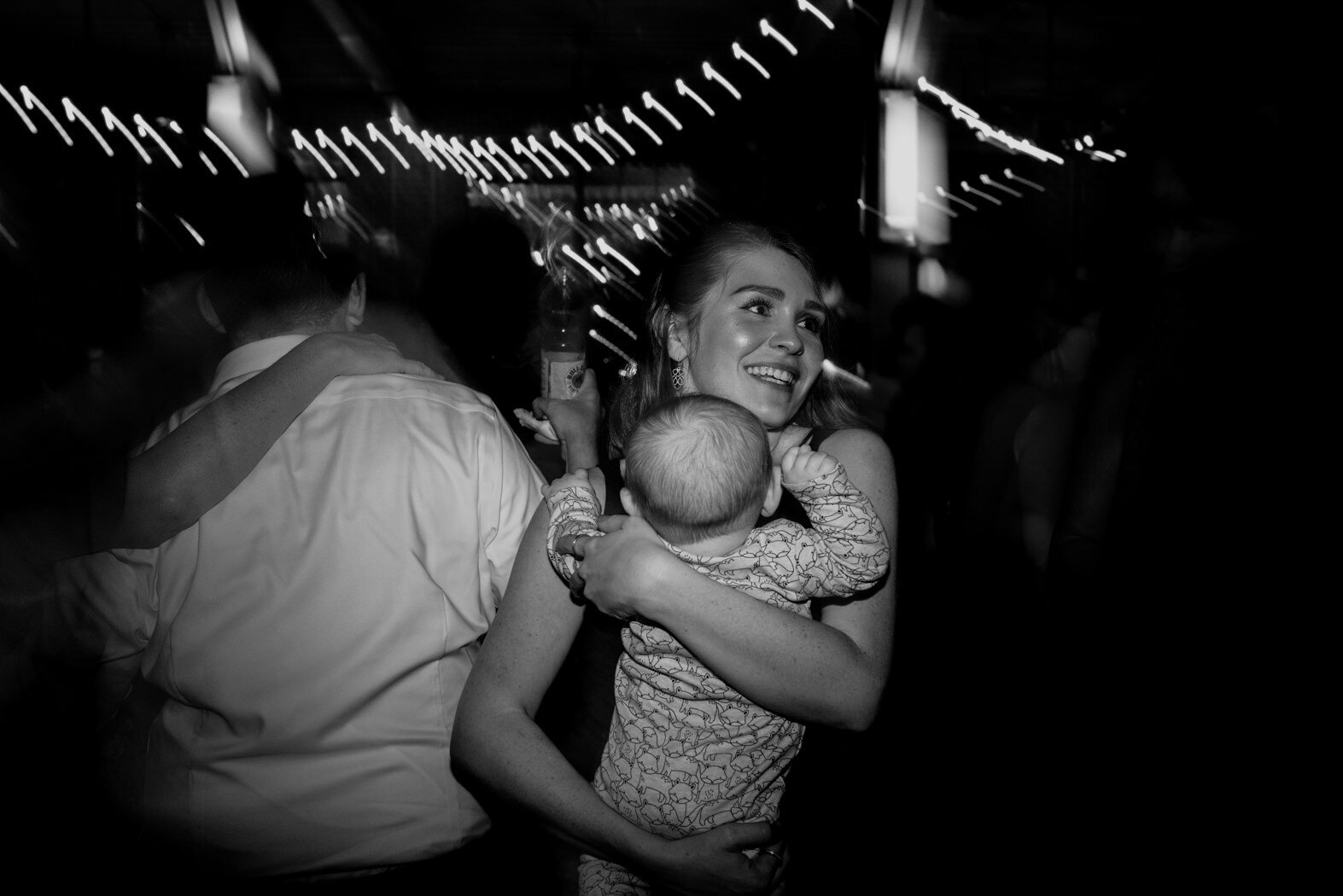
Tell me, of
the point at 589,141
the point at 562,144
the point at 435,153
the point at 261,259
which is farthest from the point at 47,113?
the point at 261,259

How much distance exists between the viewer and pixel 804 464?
144 centimetres

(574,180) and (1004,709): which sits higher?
(574,180)

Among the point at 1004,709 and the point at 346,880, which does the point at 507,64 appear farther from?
the point at 346,880

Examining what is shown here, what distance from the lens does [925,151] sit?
279 inches

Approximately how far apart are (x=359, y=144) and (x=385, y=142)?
0.87 ft

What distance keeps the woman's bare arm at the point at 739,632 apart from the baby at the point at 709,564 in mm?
85

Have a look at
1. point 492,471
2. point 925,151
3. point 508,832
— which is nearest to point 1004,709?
point 508,832

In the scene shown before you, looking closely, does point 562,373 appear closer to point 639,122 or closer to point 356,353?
point 356,353

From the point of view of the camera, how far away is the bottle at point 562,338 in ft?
6.18

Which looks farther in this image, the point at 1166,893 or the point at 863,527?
the point at 1166,893

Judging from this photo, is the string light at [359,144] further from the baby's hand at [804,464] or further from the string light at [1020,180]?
the baby's hand at [804,464]

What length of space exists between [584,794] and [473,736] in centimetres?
21

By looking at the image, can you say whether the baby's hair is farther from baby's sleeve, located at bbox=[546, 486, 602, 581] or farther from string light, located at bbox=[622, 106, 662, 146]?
string light, located at bbox=[622, 106, 662, 146]

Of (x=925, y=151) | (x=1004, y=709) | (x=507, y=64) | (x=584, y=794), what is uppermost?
(x=507, y=64)
